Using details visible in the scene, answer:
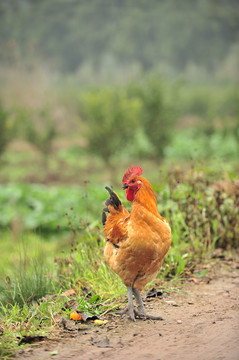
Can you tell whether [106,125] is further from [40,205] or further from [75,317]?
[75,317]

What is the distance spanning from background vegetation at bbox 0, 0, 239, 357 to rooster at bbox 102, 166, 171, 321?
561 millimetres

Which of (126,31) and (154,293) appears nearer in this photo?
(154,293)

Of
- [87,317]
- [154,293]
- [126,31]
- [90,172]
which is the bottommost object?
[154,293]

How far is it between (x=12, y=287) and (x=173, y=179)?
266cm

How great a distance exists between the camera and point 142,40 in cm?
8900

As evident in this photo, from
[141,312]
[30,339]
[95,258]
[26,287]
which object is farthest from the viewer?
[95,258]

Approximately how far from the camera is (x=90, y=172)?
22.5 m

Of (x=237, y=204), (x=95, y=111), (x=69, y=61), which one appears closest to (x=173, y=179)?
(x=237, y=204)

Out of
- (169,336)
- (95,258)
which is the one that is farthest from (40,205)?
(169,336)

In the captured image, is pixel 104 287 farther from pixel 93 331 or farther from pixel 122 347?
pixel 122 347

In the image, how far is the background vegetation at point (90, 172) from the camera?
155 inches

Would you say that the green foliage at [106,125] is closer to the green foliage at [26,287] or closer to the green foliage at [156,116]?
the green foliage at [156,116]

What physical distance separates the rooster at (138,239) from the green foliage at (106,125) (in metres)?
14.4

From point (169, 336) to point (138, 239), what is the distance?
755 mm
